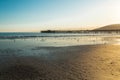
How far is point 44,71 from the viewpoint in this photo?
1239 centimetres

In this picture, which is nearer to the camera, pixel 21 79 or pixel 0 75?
pixel 21 79

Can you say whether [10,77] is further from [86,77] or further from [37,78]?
[86,77]

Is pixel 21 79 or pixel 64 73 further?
pixel 64 73

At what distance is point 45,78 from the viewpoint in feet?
35.1

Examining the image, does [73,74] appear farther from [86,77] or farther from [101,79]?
[101,79]

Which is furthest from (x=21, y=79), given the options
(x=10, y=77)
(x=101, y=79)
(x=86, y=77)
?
(x=101, y=79)

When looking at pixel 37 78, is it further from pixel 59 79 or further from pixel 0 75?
pixel 0 75

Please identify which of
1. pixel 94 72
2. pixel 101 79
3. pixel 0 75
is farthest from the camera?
pixel 94 72

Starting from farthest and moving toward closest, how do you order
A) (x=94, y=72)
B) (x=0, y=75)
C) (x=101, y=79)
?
(x=94, y=72), (x=0, y=75), (x=101, y=79)

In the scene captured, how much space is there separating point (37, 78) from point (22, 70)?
230 cm

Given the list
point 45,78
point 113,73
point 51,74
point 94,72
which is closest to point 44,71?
point 51,74

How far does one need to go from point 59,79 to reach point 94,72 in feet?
9.80

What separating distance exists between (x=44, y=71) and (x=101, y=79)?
4.14 meters

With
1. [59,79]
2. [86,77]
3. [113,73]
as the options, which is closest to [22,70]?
[59,79]
